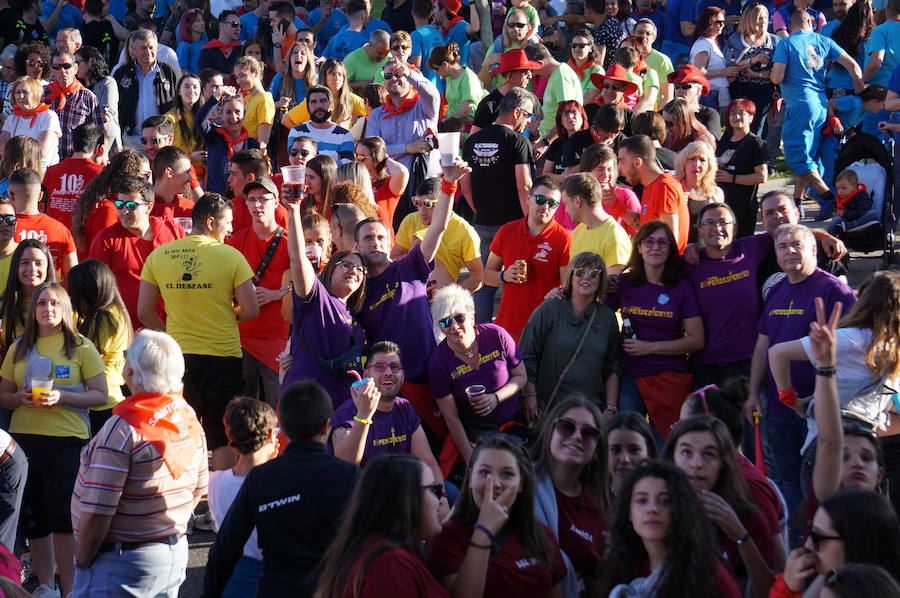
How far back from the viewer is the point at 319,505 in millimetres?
3984

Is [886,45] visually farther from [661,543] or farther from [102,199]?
[661,543]

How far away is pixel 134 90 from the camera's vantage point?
1143cm

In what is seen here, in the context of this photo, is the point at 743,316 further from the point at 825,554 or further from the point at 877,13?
the point at 877,13

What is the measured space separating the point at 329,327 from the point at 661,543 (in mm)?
2530

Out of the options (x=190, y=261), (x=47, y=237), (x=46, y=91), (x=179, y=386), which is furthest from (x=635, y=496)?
(x=46, y=91)

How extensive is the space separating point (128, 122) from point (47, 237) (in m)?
4.59

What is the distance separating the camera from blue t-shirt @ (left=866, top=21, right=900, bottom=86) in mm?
11227

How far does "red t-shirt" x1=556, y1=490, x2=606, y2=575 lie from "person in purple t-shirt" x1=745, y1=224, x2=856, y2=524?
64.9 inches

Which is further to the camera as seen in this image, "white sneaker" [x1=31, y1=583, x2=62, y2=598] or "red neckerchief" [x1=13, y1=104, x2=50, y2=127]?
"red neckerchief" [x1=13, y1=104, x2=50, y2=127]

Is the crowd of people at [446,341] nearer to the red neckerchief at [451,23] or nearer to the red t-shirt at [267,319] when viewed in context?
the red t-shirt at [267,319]

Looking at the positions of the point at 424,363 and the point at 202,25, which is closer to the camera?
the point at 424,363

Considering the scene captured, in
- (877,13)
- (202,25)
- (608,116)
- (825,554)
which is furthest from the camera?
(202,25)

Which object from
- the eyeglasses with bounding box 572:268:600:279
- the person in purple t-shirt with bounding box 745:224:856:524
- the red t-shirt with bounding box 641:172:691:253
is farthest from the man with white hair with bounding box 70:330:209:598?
the red t-shirt with bounding box 641:172:691:253

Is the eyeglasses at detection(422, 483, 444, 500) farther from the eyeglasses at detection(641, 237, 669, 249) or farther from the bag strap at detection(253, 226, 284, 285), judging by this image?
the bag strap at detection(253, 226, 284, 285)
